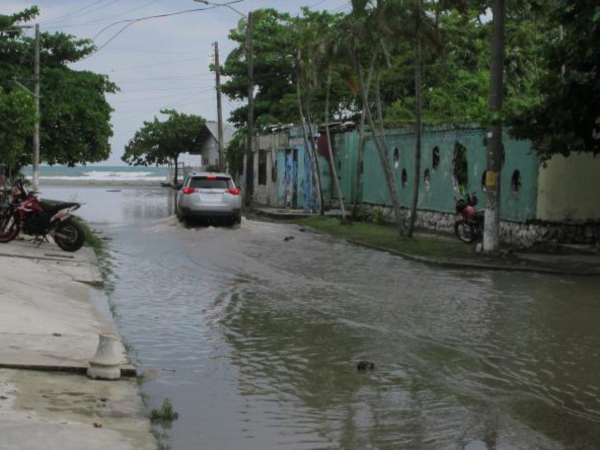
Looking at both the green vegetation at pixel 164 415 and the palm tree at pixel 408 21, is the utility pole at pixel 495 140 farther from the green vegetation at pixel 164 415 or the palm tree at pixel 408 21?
the green vegetation at pixel 164 415

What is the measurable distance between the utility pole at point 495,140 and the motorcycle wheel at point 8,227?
31.6ft

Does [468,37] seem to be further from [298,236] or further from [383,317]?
[383,317]

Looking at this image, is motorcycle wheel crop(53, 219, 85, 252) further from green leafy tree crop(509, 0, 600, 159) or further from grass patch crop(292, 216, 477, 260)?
green leafy tree crop(509, 0, 600, 159)

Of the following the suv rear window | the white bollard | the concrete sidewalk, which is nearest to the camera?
the concrete sidewalk

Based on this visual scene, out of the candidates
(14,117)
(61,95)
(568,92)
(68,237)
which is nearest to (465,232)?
(568,92)

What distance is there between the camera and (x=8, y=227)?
17828 mm

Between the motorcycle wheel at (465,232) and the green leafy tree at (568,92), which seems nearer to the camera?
the green leafy tree at (568,92)

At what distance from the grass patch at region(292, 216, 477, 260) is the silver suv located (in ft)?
9.51

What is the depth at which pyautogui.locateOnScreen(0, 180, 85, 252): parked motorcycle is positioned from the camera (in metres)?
17.3

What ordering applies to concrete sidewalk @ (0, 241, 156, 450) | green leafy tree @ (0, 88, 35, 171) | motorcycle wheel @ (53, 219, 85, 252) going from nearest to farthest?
concrete sidewalk @ (0, 241, 156, 450), motorcycle wheel @ (53, 219, 85, 252), green leafy tree @ (0, 88, 35, 171)

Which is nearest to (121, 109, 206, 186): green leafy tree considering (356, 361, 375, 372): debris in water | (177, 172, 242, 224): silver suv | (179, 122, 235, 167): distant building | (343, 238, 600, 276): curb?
(179, 122, 235, 167): distant building

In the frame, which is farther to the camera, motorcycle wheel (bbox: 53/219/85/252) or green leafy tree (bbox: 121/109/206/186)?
green leafy tree (bbox: 121/109/206/186)

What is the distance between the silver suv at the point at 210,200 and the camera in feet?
84.9

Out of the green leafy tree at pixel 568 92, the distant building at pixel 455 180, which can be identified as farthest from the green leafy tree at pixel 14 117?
the green leafy tree at pixel 568 92
